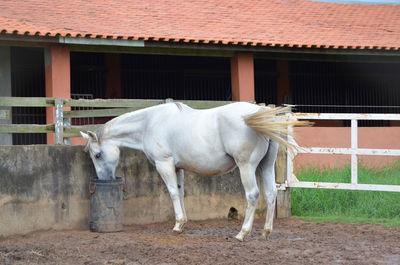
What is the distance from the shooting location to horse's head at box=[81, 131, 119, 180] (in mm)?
8125

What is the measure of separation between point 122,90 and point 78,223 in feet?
22.7

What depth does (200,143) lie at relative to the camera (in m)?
7.54

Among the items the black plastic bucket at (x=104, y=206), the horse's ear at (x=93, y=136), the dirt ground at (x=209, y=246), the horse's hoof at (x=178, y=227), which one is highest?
the horse's ear at (x=93, y=136)

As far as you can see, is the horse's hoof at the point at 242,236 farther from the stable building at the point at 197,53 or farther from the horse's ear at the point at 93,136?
the stable building at the point at 197,53

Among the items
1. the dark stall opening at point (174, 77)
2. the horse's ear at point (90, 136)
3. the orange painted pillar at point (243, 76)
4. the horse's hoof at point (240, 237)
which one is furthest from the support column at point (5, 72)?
the horse's hoof at point (240, 237)

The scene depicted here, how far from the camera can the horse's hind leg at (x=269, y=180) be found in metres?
7.47

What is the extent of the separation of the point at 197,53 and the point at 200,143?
6471mm

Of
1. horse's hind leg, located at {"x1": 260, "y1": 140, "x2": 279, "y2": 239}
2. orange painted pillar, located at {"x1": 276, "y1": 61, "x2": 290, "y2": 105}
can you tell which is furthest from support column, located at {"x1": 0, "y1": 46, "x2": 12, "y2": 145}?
horse's hind leg, located at {"x1": 260, "y1": 140, "x2": 279, "y2": 239}

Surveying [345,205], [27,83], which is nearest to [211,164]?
[345,205]

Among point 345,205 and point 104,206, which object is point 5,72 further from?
point 345,205

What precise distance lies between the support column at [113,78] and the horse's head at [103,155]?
6.57m

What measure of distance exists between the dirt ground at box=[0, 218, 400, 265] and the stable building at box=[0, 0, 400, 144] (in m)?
5.19

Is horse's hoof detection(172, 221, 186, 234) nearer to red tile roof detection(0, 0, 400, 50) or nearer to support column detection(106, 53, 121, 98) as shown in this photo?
red tile roof detection(0, 0, 400, 50)

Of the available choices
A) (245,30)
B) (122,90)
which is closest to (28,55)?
(122,90)
